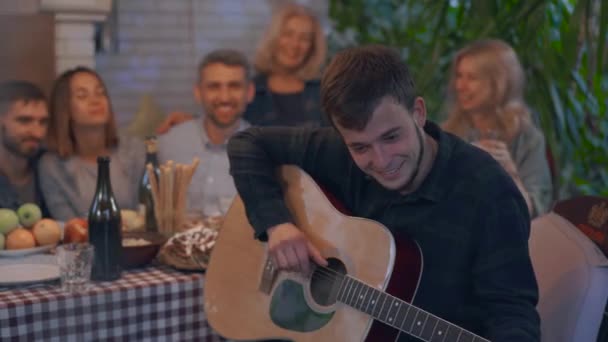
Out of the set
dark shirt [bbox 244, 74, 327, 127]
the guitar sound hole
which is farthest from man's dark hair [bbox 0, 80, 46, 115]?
the guitar sound hole

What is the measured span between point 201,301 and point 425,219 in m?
0.67

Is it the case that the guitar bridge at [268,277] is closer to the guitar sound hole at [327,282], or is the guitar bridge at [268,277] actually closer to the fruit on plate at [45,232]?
the guitar sound hole at [327,282]

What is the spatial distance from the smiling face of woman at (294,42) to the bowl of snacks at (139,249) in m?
1.69

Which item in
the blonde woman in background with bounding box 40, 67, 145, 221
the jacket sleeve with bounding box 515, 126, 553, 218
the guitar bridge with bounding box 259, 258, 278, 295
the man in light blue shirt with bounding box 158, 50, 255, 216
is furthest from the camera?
the man in light blue shirt with bounding box 158, 50, 255, 216

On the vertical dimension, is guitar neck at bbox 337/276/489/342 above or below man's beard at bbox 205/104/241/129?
below

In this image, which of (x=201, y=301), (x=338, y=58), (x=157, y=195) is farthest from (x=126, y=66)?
(x=338, y=58)

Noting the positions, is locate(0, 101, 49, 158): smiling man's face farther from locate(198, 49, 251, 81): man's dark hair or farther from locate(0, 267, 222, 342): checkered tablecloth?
locate(0, 267, 222, 342): checkered tablecloth

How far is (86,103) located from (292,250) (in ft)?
4.76

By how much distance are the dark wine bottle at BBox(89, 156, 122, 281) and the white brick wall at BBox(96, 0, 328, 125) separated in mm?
2405

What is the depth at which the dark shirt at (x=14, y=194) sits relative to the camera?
7.96ft

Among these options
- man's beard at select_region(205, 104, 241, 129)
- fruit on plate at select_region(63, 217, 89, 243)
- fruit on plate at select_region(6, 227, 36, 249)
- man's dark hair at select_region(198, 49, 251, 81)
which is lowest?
fruit on plate at select_region(6, 227, 36, 249)

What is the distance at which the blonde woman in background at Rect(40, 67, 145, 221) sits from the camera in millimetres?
2676

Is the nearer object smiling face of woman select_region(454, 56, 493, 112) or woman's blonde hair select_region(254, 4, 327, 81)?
smiling face of woman select_region(454, 56, 493, 112)

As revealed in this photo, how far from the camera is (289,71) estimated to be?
11.8 ft
